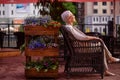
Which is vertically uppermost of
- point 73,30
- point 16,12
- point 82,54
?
point 16,12

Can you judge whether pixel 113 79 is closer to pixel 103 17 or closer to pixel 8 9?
pixel 8 9

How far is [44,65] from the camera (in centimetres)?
738

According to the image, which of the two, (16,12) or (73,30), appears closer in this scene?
(73,30)

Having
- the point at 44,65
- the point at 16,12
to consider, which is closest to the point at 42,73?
the point at 44,65

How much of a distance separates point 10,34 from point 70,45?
11180 mm

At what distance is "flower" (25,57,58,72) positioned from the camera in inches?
289

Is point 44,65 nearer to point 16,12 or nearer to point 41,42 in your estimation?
point 41,42

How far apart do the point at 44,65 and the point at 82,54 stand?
2.28 feet

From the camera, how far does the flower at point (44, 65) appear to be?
289 inches

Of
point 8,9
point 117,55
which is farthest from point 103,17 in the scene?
point 117,55

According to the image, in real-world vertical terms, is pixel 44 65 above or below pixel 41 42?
below

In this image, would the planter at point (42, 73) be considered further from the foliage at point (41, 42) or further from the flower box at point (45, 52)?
the foliage at point (41, 42)

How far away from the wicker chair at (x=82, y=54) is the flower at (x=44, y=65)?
0.85 ft

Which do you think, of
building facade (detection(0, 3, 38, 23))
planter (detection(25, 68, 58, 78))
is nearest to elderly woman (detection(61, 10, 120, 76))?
planter (detection(25, 68, 58, 78))
